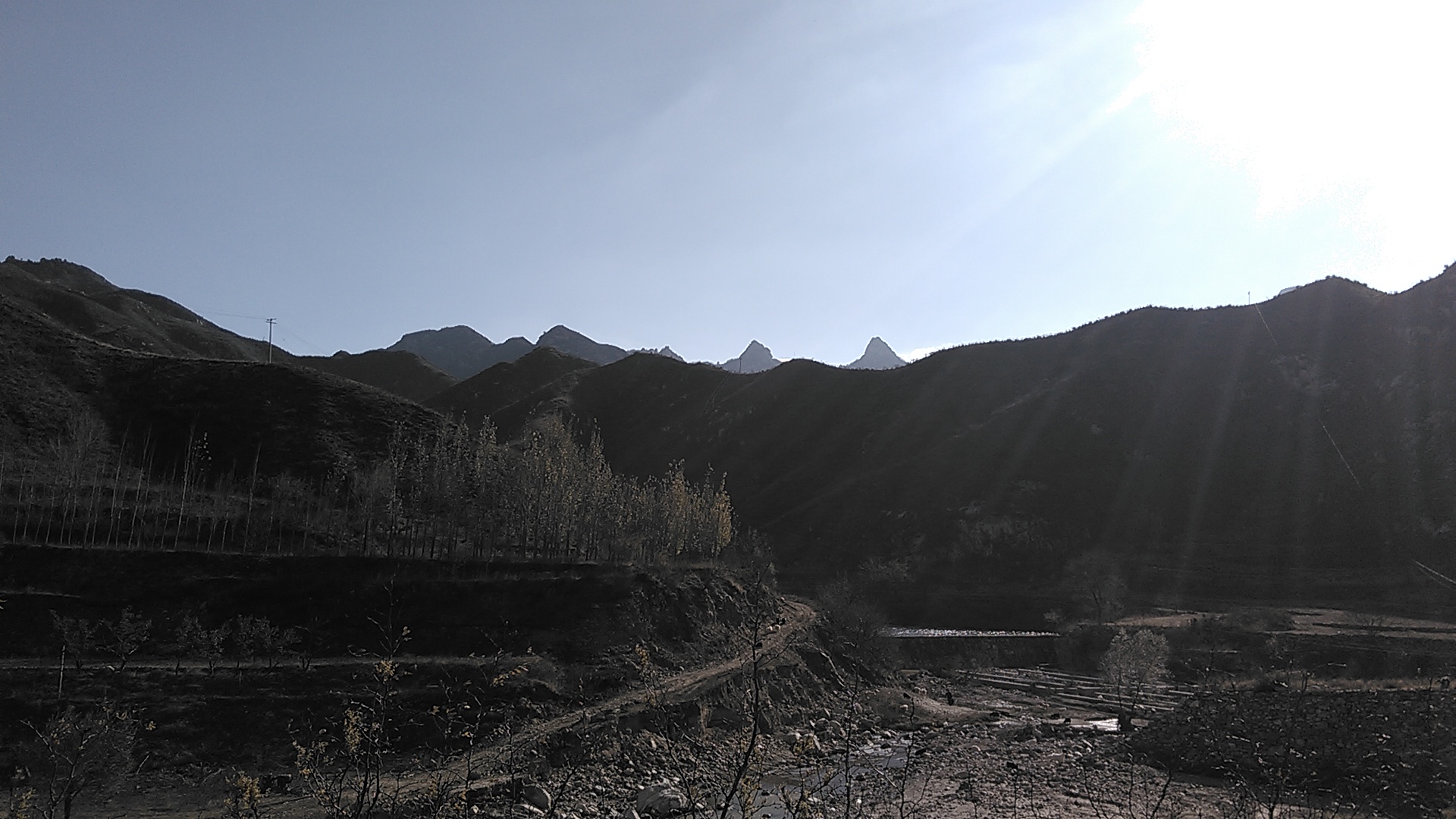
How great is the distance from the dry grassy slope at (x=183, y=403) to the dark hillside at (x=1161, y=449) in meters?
65.3

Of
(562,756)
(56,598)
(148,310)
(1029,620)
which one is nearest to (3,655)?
(56,598)

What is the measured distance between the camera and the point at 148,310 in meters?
155

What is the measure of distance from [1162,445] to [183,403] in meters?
131

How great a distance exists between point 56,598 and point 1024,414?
5008 inches

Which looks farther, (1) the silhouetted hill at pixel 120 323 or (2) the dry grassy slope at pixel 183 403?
(1) the silhouetted hill at pixel 120 323

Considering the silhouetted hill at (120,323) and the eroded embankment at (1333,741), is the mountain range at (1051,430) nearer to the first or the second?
the silhouetted hill at (120,323)

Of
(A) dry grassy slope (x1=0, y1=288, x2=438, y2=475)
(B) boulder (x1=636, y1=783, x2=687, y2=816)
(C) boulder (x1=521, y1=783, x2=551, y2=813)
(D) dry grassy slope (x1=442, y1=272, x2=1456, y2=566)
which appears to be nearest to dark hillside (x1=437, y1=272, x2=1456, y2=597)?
(D) dry grassy slope (x1=442, y1=272, x2=1456, y2=566)

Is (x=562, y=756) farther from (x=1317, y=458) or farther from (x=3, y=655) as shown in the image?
(x=1317, y=458)

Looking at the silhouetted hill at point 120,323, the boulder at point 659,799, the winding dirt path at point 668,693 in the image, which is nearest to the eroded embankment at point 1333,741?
the winding dirt path at point 668,693

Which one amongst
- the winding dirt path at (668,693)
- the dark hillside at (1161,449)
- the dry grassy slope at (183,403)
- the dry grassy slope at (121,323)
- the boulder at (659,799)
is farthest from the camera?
the dry grassy slope at (121,323)

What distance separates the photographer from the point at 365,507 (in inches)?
2623

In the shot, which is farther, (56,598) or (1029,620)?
(1029,620)

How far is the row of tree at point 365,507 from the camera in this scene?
55.0m

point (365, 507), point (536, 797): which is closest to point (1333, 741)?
point (536, 797)
